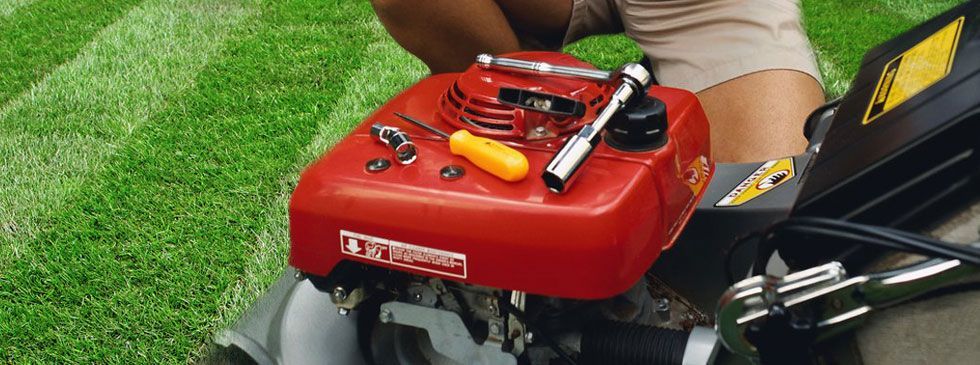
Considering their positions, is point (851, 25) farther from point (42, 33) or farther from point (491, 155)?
point (42, 33)

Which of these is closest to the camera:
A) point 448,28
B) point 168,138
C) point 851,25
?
point 448,28

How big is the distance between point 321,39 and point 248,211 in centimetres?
92

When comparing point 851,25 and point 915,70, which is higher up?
point 915,70

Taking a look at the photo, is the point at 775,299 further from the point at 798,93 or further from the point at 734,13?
the point at 734,13

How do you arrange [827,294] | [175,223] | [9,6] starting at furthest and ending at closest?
[9,6] < [175,223] < [827,294]

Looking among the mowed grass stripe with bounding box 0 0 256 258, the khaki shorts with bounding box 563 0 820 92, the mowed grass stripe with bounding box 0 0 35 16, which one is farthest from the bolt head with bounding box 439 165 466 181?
the mowed grass stripe with bounding box 0 0 35 16

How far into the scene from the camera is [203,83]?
232cm

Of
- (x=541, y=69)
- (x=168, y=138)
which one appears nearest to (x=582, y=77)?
(x=541, y=69)

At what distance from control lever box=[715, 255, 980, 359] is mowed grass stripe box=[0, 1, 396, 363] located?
0.93m

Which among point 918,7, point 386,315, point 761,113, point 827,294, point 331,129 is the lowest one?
point 918,7

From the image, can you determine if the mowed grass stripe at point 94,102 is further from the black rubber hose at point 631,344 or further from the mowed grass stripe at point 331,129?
the black rubber hose at point 631,344

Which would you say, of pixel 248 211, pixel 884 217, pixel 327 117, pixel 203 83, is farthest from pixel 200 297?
pixel 884 217

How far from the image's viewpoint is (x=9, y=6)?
9.80 feet

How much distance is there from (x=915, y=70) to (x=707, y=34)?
70 centimetres
